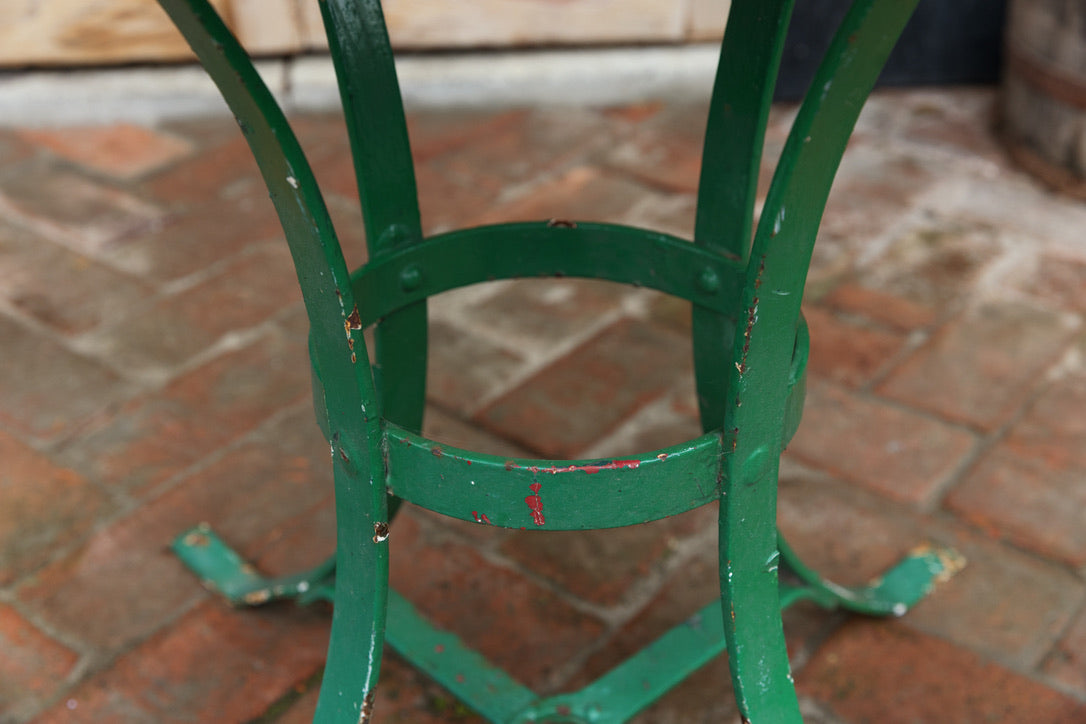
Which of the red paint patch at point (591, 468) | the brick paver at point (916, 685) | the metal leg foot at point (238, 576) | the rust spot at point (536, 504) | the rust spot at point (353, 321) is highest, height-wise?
the rust spot at point (353, 321)

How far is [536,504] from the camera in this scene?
1034 mm

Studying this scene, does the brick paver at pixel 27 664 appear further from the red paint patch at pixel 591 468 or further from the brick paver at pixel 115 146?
the brick paver at pixel 115 146

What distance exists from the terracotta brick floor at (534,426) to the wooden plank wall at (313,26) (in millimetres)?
458

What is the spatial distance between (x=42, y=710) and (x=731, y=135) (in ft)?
4.15

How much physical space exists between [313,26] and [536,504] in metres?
2.90

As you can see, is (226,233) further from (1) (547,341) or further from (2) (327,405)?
(2) (327,405)

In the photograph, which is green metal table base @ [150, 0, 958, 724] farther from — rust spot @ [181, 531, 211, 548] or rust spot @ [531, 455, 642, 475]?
rust spot @ [181, 531, 211, 548]

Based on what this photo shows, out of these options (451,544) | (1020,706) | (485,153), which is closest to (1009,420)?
(1020,706)

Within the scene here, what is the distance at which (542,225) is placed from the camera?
137 centimetres

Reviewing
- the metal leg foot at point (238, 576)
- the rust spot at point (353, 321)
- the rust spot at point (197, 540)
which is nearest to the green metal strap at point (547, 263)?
the rust spot at point (353, 321)

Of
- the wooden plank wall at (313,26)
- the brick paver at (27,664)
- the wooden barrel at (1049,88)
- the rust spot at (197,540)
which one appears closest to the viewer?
the brick paver at (27,664)

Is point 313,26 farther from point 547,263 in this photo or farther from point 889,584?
point 889,584

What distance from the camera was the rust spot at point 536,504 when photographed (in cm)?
103

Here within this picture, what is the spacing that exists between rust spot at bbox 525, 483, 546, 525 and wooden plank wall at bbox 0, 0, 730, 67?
2812 millimetres
